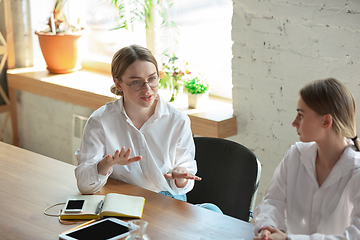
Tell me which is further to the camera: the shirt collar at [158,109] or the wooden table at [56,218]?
the shirt collar at [158,109]

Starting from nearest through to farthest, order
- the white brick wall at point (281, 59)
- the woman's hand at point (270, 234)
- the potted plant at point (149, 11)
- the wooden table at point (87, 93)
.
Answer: the woman's hand at point (270, 234)
the white brick wall at point (281, 59)
the wooden table at point (87, 93)
the potted plant at point (149, 11)

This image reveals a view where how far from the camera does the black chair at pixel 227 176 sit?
1.85 metres

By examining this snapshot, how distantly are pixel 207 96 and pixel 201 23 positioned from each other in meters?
0.54

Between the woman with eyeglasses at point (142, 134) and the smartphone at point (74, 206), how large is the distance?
0.19 m

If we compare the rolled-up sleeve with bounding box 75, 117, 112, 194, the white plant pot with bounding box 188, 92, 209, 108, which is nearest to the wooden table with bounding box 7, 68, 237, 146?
the white plant pot with bounding box 188, 92, 209, 108

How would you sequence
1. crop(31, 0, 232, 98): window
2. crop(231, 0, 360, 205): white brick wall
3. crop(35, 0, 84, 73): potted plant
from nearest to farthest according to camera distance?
1. crop(231, 0, 360, 205): white brick wall
2. crop(31, 0, 232, 98): window
3. crop(35, 0, 84, 73): potted plant

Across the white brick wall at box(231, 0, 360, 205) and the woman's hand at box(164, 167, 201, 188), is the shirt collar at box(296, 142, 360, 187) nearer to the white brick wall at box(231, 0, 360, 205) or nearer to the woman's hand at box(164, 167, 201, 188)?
the woman's hand at box(164, 167, 201, 188)

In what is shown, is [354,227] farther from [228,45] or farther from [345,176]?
[228,45]

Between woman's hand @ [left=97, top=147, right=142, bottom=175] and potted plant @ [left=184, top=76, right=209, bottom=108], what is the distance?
126 cm

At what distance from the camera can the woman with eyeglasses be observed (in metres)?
1.89

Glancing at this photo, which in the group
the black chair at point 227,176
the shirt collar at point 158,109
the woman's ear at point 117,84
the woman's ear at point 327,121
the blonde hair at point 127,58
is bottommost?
the black chair at point 227,176

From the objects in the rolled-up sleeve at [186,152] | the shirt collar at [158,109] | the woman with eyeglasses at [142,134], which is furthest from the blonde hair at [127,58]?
the rolled-up sleeve at [186,152]

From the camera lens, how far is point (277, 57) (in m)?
2.46

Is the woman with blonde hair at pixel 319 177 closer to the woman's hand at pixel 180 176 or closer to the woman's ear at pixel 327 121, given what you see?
the woman's ear at pixel 327 121
